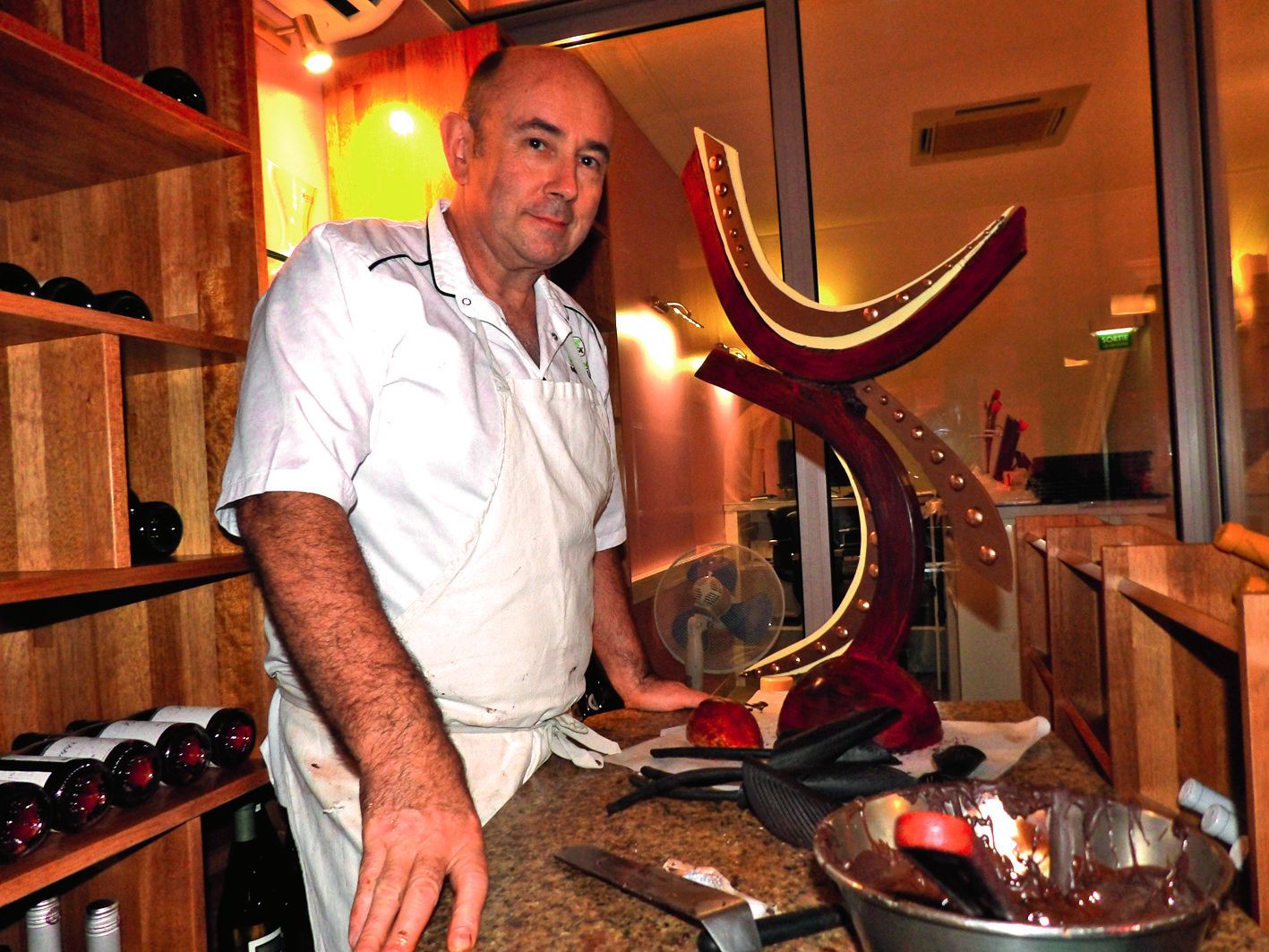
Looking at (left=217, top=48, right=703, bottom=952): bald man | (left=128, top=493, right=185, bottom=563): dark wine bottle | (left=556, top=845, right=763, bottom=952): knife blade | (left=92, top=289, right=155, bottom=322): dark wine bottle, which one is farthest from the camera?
(left=128, top=493, right=185, bottom=563): dark wine bottle

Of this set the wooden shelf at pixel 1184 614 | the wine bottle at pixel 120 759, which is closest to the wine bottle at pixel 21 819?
the wine bottle at pixel 120 759

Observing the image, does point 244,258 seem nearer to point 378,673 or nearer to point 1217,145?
point 378,673

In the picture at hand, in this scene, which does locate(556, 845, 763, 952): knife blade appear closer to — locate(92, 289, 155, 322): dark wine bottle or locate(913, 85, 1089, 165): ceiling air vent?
locate(92, 289, 155, 322): dark wine bottle

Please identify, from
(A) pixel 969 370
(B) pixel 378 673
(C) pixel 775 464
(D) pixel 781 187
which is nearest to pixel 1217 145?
(A) pixel 969 370

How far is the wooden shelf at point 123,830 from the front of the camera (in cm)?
126

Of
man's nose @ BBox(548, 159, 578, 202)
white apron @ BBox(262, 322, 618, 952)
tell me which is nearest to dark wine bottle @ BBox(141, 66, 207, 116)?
man's nose @ BBox(548, 159, 578, 202)

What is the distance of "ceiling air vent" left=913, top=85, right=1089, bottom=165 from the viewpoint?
2.71 metres

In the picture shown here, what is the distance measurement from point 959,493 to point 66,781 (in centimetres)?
131

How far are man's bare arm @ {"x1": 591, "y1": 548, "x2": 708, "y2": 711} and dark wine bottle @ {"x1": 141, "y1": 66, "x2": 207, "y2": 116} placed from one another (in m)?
1.19

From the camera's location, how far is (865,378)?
1.26 m

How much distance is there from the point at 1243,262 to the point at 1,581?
270cm

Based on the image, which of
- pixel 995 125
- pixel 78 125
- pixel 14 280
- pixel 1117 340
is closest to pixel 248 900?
pixel 14 280

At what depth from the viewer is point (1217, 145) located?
2.45 metres

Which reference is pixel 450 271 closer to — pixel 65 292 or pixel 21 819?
pixel 65 292
